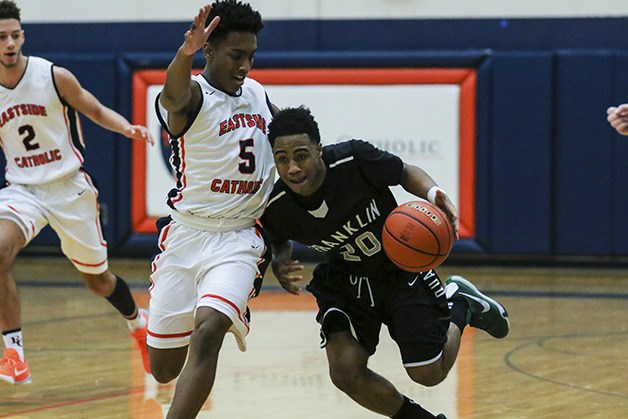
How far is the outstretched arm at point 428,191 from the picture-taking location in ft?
15.9

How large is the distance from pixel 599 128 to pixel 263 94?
7.54m

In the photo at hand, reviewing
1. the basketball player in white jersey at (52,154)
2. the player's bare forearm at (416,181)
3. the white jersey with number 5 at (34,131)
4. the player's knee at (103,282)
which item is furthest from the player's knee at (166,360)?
the white jersey with number 5 at (34,131)

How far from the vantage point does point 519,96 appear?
1224cm

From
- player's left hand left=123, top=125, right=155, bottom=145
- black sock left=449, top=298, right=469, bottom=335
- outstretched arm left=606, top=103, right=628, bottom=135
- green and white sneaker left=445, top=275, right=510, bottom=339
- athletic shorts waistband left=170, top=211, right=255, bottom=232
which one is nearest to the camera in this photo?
athletic shorts waistband left=170, top=211, right=255, bottom=232

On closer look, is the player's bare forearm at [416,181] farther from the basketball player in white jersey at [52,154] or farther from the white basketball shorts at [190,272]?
the basketball player in white jersey at [52,154]

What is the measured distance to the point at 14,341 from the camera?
6410 millimetres

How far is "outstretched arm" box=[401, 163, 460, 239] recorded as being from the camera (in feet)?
15.9

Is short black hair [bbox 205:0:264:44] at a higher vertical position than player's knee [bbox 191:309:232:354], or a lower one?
higher

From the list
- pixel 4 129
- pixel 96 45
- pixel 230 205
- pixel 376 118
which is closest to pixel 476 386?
pixel 230 205

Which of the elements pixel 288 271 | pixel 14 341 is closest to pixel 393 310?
pixel 288 271

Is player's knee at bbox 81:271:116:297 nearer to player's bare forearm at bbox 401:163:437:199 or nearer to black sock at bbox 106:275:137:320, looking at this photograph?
black sock at bbox 106:275:137:320

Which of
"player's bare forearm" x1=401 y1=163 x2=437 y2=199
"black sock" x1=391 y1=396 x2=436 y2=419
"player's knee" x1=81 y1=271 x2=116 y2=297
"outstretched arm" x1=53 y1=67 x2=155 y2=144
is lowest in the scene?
"black sock" x1=391 y1=396 x2=436 y2=419

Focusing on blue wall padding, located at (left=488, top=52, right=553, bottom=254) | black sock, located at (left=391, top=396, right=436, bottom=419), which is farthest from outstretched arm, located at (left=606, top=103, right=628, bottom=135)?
blue wall padding, located at (left=488, top=52, right=553, bottom=254)

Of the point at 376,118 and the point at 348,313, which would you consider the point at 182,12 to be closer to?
the point at 376,118
